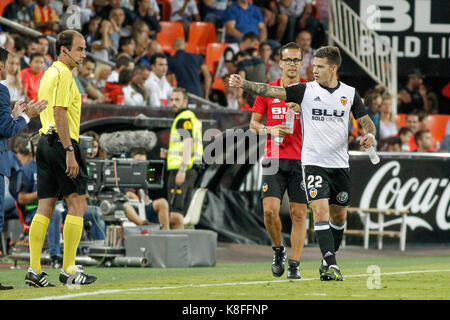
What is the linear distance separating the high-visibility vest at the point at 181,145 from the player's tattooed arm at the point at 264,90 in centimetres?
508

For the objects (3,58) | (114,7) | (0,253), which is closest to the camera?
(3,58)

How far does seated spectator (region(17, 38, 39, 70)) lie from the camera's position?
54.6ft

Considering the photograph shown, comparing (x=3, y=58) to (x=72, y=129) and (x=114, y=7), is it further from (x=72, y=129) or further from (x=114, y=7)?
(x=114, y=7)

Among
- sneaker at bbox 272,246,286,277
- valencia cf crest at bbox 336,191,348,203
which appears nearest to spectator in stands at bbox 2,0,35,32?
sneaker at bbox 272,246,286,277

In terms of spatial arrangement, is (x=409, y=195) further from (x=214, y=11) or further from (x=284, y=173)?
(x=284, y=173)

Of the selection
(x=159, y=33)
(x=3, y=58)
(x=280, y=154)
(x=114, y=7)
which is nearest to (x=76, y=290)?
(x=3, y=58)

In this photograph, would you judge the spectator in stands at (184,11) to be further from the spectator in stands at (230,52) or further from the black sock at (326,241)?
the black sock at (326,241)

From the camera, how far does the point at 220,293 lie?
27.3ft

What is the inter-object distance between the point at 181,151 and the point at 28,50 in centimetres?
401

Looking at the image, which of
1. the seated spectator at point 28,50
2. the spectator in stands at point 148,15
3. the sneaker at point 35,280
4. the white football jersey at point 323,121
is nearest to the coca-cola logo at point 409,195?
the spectator in stands at point 148,15

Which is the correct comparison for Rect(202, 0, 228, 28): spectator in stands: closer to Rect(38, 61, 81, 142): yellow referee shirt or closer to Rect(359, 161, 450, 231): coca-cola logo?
Rect(359, 161, 450, 231): coca-cola logo

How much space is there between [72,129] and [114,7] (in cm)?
1100

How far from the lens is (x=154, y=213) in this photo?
1528cm

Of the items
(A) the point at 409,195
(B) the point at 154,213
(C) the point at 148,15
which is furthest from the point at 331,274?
(C) the point at 148,15
